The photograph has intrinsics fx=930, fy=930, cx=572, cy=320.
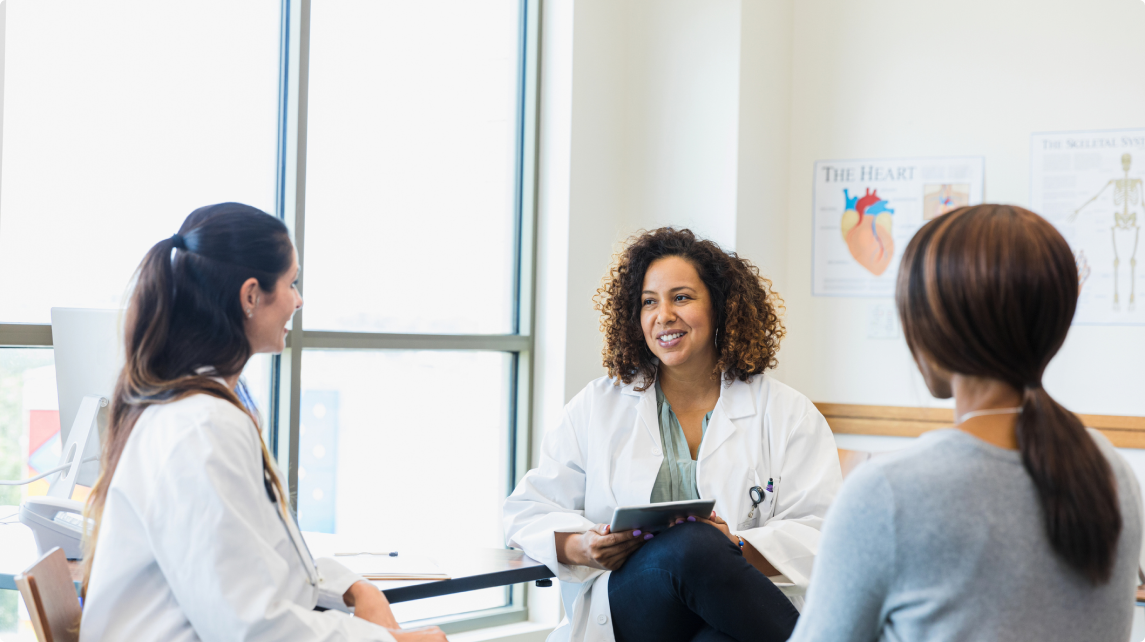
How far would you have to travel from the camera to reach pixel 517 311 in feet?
11.2

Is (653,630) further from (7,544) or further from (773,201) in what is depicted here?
(773,201)

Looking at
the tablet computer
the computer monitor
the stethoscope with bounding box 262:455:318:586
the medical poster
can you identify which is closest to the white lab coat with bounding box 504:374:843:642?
the tablet computer

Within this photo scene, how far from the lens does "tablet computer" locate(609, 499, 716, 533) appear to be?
1.66 m

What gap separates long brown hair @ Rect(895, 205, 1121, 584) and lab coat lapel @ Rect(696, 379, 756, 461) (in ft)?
3.95

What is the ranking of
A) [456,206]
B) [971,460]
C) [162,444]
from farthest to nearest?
[456,206]
[162,444]
[971,460]

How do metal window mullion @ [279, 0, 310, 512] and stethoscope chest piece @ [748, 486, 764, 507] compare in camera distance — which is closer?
stethoscope chest piece @ [748, 486, 764, 507]

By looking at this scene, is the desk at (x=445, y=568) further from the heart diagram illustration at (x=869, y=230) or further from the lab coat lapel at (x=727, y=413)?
the heart diagram illustration at (x=869, y=230)

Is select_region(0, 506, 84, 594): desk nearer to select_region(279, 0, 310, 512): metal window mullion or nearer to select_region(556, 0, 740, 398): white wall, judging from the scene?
select_region(279, 0, 310, 512): metal window mullion

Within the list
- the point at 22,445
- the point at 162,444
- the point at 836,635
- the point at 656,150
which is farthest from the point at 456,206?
the point at 836,635

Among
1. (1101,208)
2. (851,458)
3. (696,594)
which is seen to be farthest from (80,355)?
(1101,208)

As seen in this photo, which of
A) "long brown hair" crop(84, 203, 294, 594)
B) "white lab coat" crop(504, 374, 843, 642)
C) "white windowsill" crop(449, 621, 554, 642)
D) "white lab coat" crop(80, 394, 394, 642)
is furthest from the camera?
"white windowsill" crop(449, 621, 554, 642)

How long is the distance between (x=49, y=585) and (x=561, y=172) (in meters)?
2.32

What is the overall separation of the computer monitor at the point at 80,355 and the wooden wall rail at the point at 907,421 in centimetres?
246

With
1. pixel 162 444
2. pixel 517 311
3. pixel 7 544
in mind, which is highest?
pixel 517 311
